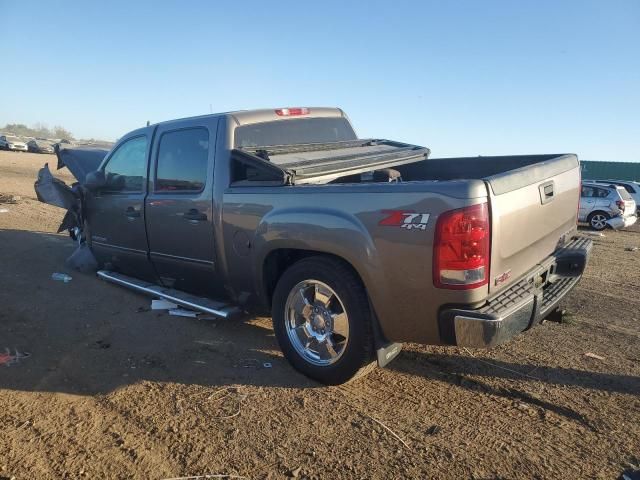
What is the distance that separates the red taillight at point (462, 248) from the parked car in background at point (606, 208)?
49.2 feet

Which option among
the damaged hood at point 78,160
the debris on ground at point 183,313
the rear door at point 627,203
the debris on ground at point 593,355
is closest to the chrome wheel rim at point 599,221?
the rear door at point 627,203

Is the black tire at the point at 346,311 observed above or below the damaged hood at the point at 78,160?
below

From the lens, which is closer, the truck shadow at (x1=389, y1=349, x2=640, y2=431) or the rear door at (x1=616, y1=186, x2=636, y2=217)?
the truck shadow at (x1=389, y1=349, x2=640, y2=431)

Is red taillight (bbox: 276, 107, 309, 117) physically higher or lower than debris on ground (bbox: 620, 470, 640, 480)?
higher

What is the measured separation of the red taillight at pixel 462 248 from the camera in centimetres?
272

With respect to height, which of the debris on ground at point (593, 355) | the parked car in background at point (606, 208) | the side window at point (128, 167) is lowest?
the parked car in background at point (606, 208)

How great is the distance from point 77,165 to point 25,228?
10.9 feet

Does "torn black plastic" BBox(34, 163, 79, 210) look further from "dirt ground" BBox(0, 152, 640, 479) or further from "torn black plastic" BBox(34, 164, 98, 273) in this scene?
"dirt ground" BBox(0, 152, 640, 479)

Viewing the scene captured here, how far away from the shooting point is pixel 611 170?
3581 centimetres

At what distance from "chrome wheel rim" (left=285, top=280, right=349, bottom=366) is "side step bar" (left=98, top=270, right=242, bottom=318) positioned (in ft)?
2.60

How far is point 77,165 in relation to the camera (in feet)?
23.0

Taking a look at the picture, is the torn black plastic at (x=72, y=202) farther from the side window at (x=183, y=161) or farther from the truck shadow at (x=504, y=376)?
the truck shadow at (x=504, y=376)

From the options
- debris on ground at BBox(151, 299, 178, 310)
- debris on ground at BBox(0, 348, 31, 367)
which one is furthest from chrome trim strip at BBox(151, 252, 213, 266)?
debris on ground at BBox(0, 348, 31, 367)

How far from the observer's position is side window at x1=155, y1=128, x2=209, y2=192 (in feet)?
14.3
